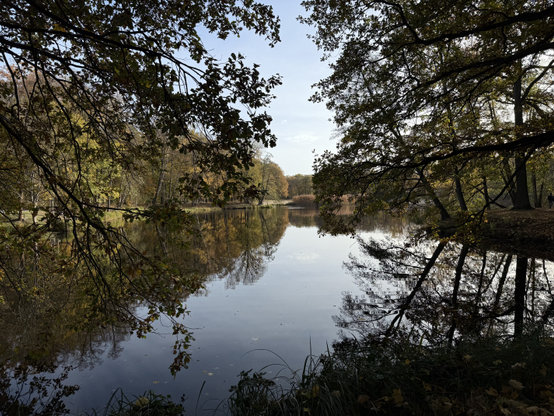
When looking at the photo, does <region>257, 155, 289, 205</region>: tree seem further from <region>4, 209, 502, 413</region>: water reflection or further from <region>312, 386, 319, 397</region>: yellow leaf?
<region>312, 386, 319, 397</region>: yellow leaf

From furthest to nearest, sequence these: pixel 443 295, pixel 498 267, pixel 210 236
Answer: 1. pixel 210 236
2. pixel 498 267
3. pixel 443 295

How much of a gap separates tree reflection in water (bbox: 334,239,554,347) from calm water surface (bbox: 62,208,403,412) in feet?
2.27

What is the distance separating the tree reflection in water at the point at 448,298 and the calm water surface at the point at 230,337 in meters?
0.69

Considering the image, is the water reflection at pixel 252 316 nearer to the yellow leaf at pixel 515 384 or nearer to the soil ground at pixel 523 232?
the soil ground at pixel 523 232

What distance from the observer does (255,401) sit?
3.29 metres

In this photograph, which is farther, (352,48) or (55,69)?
(352,48)

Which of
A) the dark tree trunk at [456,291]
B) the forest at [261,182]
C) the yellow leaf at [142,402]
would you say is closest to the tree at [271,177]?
the dark tree trunk at [456,291]

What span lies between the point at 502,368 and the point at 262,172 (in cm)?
5110

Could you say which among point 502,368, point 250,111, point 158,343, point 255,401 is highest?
point 250,111

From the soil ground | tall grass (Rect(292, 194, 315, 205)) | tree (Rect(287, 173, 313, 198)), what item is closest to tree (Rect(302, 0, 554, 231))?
the soil ground

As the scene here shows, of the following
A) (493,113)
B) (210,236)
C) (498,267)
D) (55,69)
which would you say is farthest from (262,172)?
(55,69)

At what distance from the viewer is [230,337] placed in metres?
5.88

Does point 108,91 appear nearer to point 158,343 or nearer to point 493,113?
point 158,343

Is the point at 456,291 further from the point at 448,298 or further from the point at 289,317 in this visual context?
the point at 289,317
